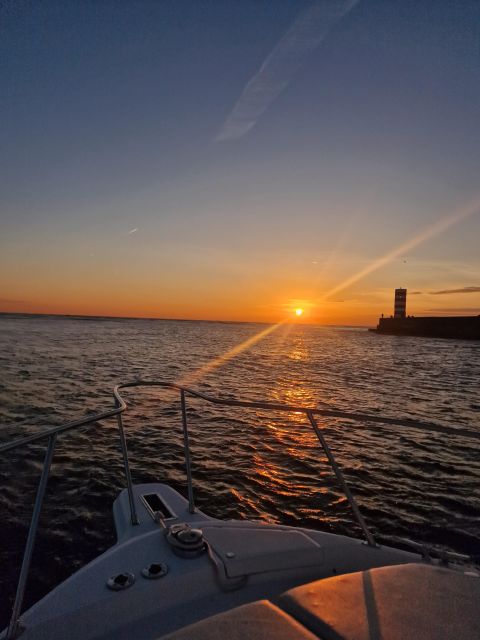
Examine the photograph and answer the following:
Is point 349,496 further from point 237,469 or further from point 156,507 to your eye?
point 237,469

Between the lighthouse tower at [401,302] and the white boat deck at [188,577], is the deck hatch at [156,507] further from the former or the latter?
the lighthouse tower at [401,302]

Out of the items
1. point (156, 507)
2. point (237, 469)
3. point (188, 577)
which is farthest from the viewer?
point (237, 469)

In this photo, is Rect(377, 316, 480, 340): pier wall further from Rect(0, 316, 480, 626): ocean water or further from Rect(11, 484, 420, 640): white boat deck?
Rect(11, 484, 420, 640): white boat deck

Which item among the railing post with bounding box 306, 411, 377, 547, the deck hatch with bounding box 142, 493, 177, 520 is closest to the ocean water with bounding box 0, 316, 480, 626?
the deck hatch with bounding box 142, 493, 177, 520

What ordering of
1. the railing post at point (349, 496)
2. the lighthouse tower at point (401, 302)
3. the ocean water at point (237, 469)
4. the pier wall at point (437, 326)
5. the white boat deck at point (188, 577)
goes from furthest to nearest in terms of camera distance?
the lighthouse tower at point (401, 302)
the pier wall at point (437, 326)
the ocean water at point (237, 469)
the railing post at point (349, 496)
the white boat deck at point (188, 577)

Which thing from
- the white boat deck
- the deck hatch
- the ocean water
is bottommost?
the ocean water

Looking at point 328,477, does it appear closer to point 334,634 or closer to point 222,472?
point 222,472

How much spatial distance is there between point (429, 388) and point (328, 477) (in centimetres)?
1420

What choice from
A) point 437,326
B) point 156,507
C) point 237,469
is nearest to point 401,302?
point 437,326

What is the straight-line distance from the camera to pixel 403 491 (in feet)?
25.3

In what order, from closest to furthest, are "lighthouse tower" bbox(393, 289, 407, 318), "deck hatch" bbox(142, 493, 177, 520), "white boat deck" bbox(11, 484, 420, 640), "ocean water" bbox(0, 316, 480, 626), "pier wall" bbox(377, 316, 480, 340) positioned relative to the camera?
"white boat deck" bbox(11, 484, 420, 640) < "deck hatch" bbox(142, 493, 177, 520) < "ocean water" bbox(0, 316, 480, 626) < "pier wall" bbox(377, 316, 480, 340) < "lighthouse tower" bbox(393, 289, 407, 318)

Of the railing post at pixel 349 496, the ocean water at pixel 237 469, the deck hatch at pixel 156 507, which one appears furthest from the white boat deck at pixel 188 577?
the ocean water at pixel 237 469

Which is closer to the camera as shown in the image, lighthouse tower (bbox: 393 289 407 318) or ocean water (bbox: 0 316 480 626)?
ocean water (bbox: 0 316 480 626)

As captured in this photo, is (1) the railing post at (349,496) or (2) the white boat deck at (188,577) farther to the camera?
(1) the railing post at (349,496)
